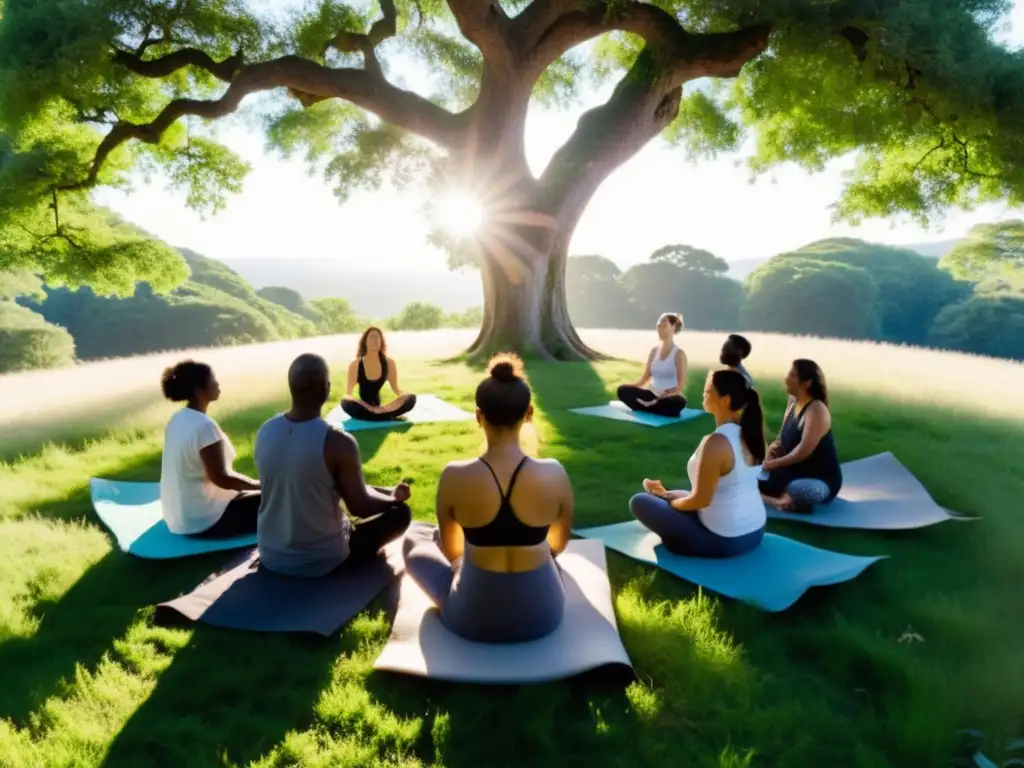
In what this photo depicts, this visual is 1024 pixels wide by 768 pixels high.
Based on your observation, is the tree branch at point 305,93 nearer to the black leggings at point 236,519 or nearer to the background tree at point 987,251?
the black leggings at point 236,519

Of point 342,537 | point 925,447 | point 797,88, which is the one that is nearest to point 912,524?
point 925,447

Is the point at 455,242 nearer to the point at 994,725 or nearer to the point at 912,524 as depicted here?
the point at 912,524

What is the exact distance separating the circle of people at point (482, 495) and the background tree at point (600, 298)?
63.4m

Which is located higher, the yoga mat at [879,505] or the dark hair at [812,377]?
the dark hair at [812,377]

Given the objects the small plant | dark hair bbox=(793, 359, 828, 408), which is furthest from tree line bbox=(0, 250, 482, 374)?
the small plant

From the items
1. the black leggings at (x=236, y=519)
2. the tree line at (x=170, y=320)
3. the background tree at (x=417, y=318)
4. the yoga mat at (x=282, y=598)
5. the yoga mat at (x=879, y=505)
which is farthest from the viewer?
the tree line at (x=170, y=320)

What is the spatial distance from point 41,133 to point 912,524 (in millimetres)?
16141

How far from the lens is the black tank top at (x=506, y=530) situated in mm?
3332

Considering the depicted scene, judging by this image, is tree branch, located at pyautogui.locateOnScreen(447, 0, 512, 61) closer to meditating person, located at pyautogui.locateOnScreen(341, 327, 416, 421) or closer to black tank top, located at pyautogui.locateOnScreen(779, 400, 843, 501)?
meditating person, located at pyautogui.locateOnScreen(341, 327, 416, 421)

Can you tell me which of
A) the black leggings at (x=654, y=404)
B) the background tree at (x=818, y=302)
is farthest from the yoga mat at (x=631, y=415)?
the background tree at (x=818, y=302)

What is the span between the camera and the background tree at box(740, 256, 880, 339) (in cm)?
5688

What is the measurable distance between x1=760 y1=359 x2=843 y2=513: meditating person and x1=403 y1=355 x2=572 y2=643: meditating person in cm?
301

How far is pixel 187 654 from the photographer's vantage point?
3.60 meters

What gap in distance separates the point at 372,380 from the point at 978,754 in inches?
317
